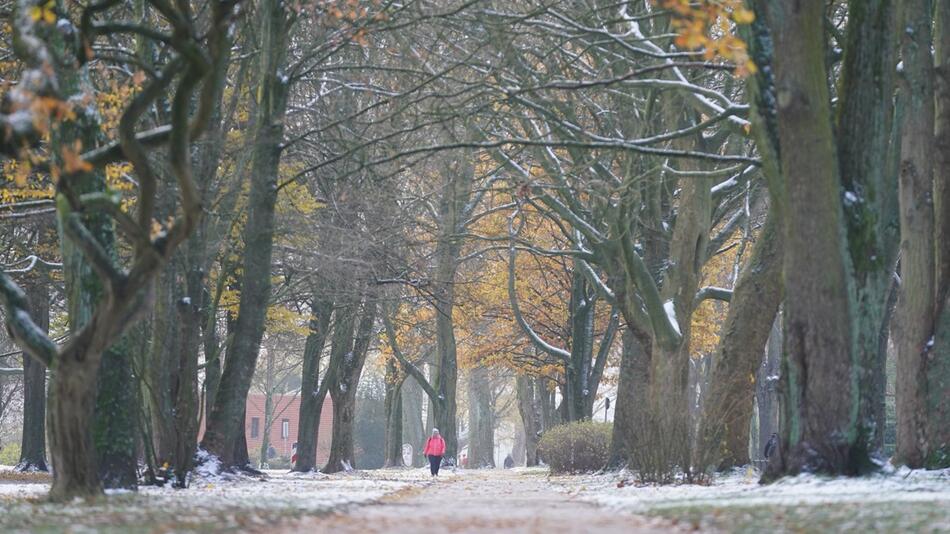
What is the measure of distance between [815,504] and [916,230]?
22.2 ft

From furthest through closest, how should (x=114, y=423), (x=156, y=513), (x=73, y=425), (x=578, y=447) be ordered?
(x=578, y=447) → (x=114, y=423) → (x=73, y=425) → (x=156, y=513)

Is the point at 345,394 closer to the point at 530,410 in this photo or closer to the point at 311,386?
the point at 311,386

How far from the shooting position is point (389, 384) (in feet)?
160

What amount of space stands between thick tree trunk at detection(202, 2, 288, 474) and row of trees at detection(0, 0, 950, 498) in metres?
0.05

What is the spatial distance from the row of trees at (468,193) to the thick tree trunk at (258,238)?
0.16 feet

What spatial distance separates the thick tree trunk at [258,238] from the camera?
21438 mm

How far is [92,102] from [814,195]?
7.69 metres

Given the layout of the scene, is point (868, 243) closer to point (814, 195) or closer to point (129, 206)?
point (814, 195)

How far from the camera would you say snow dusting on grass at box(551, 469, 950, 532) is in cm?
868

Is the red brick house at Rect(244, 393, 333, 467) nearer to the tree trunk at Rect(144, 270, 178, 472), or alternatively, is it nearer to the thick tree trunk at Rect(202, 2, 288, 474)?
the thick tree trunk at Rect(202, 2, 288, 474)

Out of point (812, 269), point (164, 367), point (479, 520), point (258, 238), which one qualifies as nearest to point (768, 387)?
point (258, 238)

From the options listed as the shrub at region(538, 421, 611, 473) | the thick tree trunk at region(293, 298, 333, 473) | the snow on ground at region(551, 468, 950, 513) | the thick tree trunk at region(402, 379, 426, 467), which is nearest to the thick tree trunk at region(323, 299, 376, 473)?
the thick tree trunk at region(293, 298, 333, 473)

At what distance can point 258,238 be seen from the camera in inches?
850

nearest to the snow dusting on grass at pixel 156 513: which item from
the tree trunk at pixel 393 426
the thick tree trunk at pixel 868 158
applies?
the thick tree trunk at pixel 868 158
